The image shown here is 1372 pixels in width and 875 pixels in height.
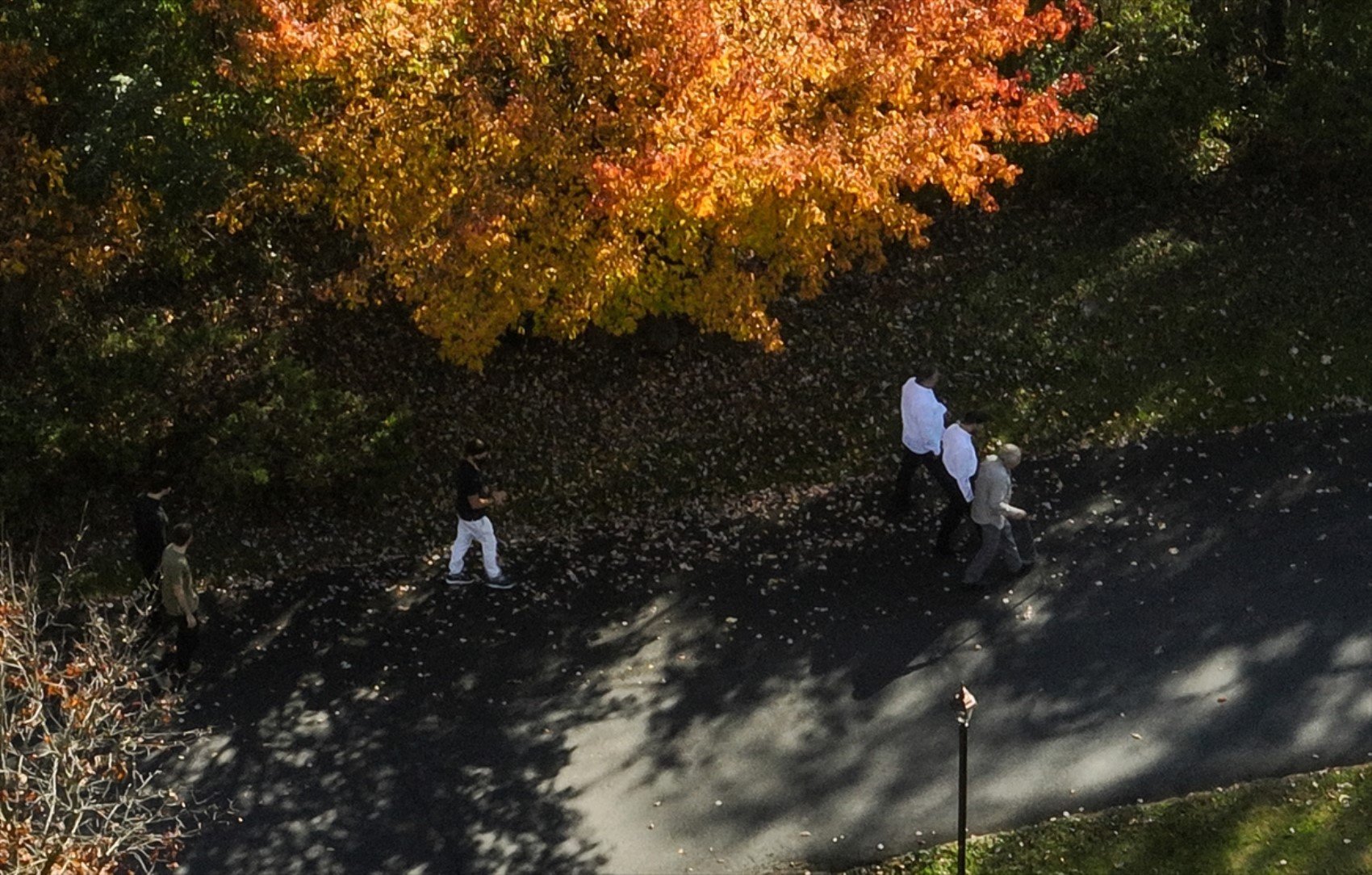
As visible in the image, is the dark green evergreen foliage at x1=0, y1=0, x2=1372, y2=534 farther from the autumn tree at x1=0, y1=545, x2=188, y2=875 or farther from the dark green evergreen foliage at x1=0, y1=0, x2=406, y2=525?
the autumn tree at x1=0, y1=545, x2=188, y2=875

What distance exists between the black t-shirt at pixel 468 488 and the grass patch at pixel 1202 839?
4.58 m

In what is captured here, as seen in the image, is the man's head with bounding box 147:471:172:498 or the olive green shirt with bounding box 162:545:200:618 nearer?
the olive green shirt with bounding box 162:545:200:618

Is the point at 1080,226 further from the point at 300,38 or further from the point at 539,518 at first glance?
the point at 300,38

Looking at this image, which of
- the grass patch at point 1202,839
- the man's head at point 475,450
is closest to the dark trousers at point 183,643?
the man's head at point 475,450

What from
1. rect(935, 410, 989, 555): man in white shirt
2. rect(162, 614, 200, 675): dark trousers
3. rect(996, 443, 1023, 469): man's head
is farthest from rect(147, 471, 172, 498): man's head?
rect(996, 443, 1023, 469): man's head

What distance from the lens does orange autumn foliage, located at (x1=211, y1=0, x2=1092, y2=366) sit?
443 inches

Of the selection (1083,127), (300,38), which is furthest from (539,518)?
(1083,127)

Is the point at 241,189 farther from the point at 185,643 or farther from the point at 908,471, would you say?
the point at 908,471

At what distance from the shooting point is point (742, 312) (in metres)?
13.2

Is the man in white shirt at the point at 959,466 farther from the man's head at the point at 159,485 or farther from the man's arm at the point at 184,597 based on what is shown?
the man's head at the point at 159,485

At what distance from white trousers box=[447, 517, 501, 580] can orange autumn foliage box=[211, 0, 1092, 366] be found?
166 cm

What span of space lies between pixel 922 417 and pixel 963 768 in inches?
169

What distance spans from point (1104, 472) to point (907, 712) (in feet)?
13.0

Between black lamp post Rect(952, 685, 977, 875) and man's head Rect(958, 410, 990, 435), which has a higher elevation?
man's head Rect(958, 410, 990, 435)
